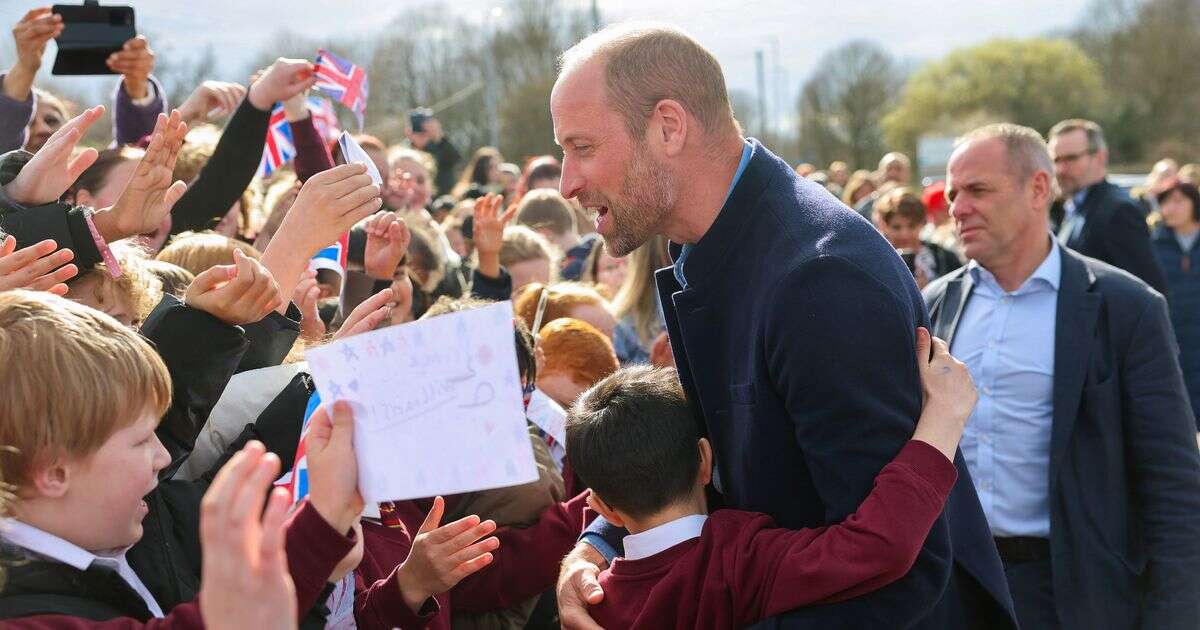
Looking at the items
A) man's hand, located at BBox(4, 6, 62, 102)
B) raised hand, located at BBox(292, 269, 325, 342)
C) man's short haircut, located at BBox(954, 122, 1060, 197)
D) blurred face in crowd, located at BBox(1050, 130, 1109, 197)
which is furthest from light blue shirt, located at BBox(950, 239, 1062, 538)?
blurred face in crowd, located at BBox(1050, 130, 1109, 197)

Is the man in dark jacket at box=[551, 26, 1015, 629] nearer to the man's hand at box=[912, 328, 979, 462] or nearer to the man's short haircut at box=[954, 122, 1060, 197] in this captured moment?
the man's hand at box=[912, 328, 979, 462]

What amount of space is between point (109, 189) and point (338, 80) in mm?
945

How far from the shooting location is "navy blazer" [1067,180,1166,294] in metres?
7.17

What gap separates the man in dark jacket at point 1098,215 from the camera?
23.6ft

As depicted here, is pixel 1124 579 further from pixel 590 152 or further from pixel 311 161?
pixel 311 161

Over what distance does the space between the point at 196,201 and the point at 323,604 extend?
2.27 m

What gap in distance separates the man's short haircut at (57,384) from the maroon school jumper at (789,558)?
1067mm

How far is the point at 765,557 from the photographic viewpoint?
2094 mm

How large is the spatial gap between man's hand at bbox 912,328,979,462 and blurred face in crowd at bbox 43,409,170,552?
135cm

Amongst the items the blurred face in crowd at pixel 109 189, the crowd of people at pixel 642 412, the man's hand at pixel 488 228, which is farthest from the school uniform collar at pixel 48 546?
the man's hand at pixel 488 228

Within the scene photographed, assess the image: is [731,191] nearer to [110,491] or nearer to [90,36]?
[110,491]

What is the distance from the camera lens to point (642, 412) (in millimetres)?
2436

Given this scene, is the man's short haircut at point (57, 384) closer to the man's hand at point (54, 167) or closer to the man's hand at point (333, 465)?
the man's hand at point (333, 465)

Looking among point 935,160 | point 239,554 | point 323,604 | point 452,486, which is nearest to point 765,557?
point 452,486
